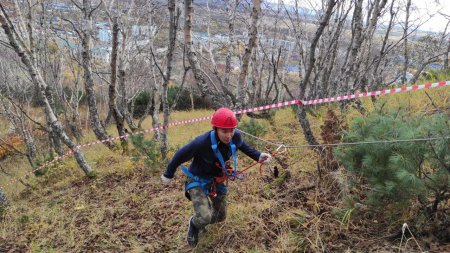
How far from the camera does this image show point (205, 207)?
140 inches

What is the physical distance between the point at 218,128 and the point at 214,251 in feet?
4.29

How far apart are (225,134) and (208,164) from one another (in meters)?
0.44

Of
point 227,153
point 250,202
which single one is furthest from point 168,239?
point 227,153

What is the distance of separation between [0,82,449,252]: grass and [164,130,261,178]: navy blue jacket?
2.46ft

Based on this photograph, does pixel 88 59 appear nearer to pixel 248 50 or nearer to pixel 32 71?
pixel 32 71

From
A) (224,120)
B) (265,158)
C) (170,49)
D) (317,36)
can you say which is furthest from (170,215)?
(317,36)

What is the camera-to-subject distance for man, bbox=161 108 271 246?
11.1 feet

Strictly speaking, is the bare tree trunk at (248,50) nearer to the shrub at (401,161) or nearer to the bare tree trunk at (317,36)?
the bare tree trunk at (317,36)

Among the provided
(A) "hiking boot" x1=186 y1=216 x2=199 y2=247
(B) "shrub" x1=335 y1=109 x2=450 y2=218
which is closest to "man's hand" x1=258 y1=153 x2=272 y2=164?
(B) "shrub" x1=335 y1=109 x2=450 y2=218

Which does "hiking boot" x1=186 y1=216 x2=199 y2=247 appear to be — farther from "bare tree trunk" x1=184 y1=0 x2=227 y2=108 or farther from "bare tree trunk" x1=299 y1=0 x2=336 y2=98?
"bare tree trunk" x1=184 y1=0 x2=227 y2=108

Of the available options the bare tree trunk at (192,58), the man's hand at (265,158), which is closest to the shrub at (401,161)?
the man's hand at (265,158)

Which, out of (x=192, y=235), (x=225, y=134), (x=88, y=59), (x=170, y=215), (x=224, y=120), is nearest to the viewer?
(x=224, y=120)

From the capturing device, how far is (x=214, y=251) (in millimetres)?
3674

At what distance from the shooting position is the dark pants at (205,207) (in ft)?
11.5
